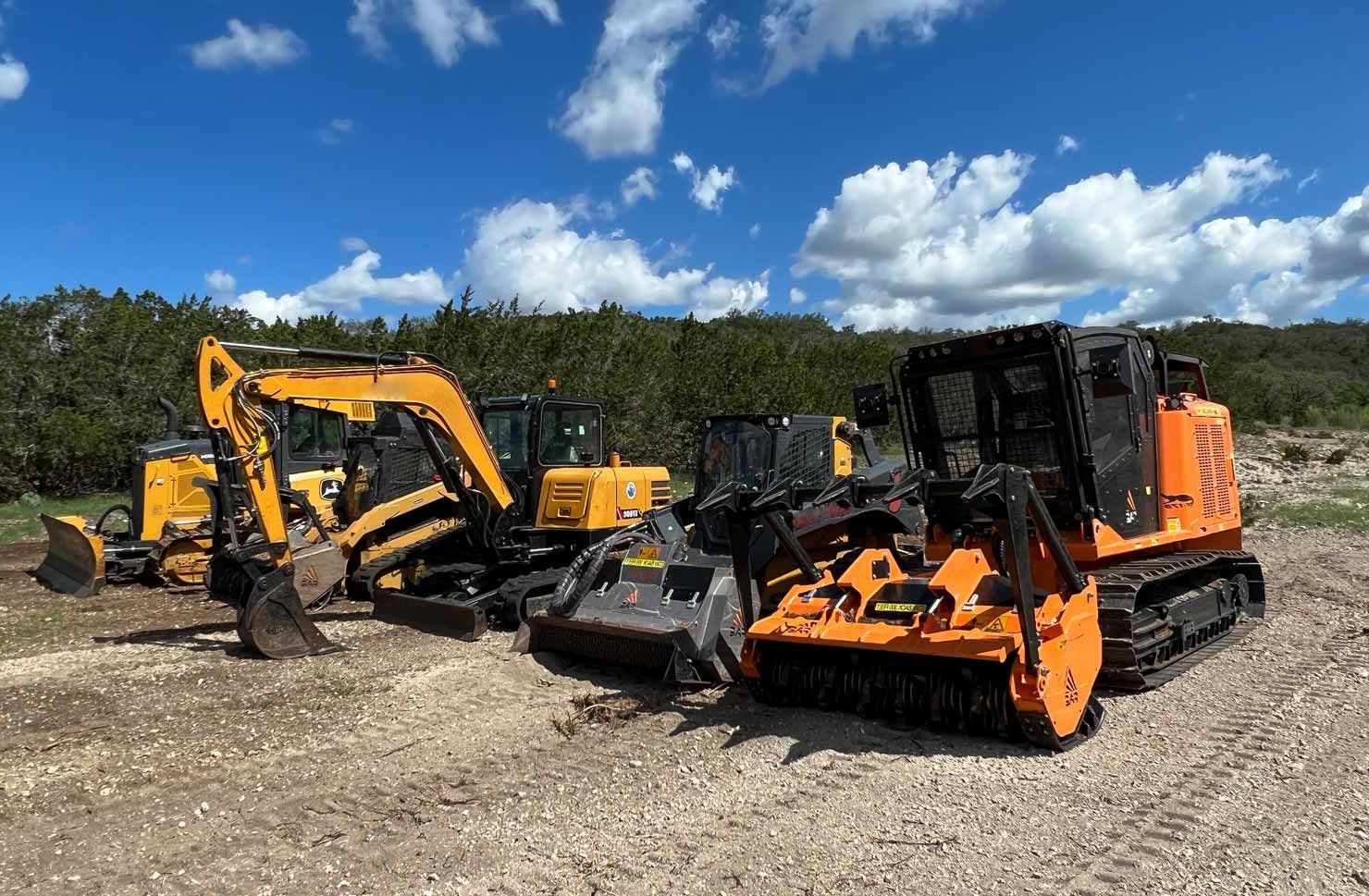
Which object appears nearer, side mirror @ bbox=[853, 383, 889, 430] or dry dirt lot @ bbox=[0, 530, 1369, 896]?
dry dirt lot @ bbox=[0, 530, 1369, 896]

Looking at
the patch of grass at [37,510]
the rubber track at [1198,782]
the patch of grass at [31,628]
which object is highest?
the patch of grass at [37,510]

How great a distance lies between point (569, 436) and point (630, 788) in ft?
19.5

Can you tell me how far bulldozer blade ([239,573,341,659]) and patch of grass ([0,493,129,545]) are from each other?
11.6 m

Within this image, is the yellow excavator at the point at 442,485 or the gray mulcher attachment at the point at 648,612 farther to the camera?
the yellow excavator at the point at 442,485

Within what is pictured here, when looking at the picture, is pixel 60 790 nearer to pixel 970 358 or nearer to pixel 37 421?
pixel 970 358

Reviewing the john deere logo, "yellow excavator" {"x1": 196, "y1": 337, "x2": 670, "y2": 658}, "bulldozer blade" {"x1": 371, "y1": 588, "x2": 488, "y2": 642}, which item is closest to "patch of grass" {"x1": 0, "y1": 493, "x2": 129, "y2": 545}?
"yellow excavator" {"x1": 196, "y1": 337, "x2": 670, "y2": 658}

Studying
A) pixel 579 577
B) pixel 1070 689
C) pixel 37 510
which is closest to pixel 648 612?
pixel 579 577

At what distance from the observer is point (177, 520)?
12234 mm

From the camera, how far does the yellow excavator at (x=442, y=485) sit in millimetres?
7688

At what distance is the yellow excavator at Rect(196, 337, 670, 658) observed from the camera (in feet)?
25.2

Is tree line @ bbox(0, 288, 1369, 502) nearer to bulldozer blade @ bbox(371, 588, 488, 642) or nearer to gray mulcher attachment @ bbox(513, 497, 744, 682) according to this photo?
bulldozer blade @ bbox(371, 588, 488, 642)

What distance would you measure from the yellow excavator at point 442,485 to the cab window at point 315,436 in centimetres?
75

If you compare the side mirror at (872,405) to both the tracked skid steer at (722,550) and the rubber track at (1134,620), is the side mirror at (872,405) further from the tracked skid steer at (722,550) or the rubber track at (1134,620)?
the rubber track at (1134,620)

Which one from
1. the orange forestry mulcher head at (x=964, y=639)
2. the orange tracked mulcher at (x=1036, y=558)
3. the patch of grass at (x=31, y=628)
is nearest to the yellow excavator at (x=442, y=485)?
the patch of grass at (x=31, y=628)
